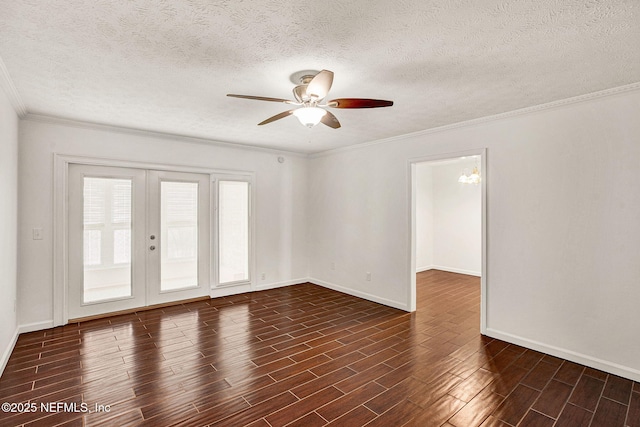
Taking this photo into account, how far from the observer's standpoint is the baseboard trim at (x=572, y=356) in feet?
9.21

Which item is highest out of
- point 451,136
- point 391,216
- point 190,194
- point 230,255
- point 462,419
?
point 451,136

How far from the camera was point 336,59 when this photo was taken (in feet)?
7.64

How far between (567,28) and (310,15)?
1.51 metres

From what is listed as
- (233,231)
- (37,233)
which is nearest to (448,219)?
(233,231)

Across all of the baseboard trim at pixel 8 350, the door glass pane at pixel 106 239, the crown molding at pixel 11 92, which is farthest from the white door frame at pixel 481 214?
the baseboard trim at pixel 8 350

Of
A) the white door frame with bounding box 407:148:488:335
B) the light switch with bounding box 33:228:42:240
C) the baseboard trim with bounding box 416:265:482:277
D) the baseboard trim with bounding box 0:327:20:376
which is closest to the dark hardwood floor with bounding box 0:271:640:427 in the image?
the baseboard trim with bounding box 0:327:20:376

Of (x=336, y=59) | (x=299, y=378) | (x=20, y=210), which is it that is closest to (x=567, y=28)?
(x=336, y=59)

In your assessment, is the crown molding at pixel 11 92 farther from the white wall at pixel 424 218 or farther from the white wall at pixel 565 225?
the white wall at pixel 424 218

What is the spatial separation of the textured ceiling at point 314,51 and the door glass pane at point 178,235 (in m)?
1.62

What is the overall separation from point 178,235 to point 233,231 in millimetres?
887

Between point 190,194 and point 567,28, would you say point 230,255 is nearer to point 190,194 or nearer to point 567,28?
point 190,194

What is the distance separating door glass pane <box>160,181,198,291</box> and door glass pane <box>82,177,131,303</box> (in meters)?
0.46

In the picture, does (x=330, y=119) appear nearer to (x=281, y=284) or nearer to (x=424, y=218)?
(x=281, y=284)

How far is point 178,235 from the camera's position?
16.2ft
